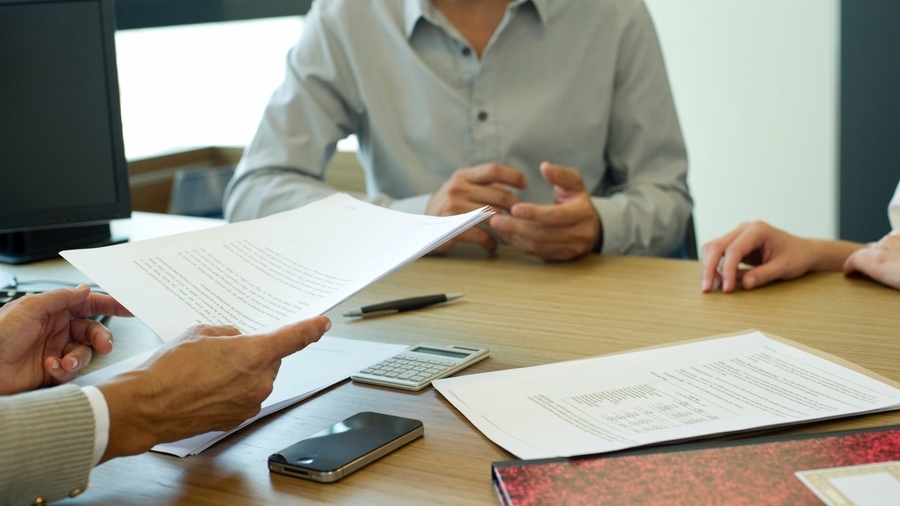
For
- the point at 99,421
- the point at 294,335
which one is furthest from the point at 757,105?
the point at 99,421

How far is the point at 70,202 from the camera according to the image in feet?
4.67

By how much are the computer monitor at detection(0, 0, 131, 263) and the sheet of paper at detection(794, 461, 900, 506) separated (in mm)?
1160

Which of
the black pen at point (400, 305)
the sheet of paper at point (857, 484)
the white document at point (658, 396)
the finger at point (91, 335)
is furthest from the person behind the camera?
the black pen at point (400, 305)

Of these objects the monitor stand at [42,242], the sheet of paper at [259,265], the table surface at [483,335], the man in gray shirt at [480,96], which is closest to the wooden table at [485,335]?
the table surface at [483,335]

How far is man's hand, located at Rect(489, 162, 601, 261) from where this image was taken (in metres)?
1.35

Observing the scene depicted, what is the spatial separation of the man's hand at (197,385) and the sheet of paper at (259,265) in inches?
2.1

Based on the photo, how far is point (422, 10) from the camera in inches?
65.7

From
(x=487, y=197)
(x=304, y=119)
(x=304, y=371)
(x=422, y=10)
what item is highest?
(x=422, y=10)

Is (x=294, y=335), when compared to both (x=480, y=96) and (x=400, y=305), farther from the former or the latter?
(x=480, y=96)

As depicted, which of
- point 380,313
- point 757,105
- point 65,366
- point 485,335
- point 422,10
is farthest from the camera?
point 757,105

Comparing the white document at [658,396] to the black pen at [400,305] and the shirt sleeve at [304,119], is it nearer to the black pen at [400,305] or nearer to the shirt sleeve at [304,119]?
the black pen at [400,305]

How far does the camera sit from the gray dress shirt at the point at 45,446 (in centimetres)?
62

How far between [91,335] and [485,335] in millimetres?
426

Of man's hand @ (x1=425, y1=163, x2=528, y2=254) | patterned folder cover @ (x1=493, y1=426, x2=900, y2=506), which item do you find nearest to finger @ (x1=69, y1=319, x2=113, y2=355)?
patterned folder cover @ (x1=493, y1=426, x2=900, y2=506)
